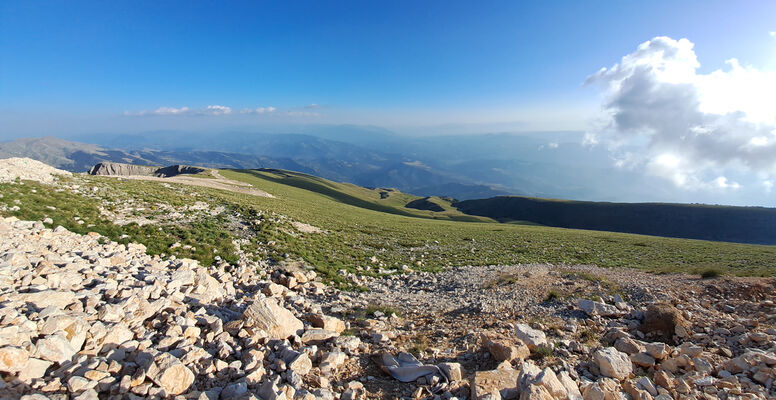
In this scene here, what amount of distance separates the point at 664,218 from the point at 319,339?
16183 cm

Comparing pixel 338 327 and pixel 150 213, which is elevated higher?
pixel 150 213

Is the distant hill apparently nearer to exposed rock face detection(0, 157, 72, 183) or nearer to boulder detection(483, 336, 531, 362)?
boulder detection(483, 336, 531, 362)

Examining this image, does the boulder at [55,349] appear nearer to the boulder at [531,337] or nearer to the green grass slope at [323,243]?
the green grass slope at [323,243]

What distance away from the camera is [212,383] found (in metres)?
6.21

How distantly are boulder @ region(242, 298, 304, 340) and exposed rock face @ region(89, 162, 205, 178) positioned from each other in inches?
2911

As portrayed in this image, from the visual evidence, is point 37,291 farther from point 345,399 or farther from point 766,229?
point 766,229

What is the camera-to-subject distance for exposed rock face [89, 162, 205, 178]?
69750mm

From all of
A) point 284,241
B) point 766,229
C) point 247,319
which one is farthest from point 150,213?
point 766,229

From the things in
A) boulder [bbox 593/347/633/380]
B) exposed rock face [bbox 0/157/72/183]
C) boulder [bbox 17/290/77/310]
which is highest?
exposed rock face [bbox 0/157/72/183]

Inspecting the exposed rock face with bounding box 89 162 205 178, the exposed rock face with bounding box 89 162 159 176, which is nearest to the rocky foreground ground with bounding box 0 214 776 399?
the exposed rock face with bounding box 89 162 205 178

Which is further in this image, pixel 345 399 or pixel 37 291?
pixel 37 291

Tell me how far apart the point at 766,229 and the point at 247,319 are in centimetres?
16678

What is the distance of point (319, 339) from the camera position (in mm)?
8594

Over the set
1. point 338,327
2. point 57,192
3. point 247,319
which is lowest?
point 338,327
